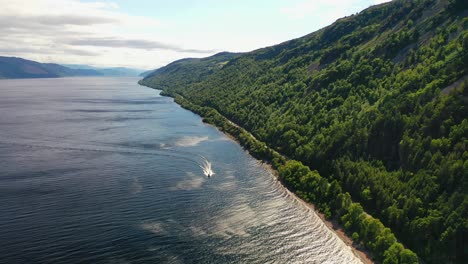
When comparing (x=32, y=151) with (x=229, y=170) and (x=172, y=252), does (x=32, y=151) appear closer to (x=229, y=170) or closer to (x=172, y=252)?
(x=229, y=170)

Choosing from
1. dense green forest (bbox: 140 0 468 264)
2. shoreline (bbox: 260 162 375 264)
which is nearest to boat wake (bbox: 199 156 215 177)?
dense green forest (bbox: 140 0 468 264)

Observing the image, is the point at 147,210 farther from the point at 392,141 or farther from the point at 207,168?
the point at 392,141

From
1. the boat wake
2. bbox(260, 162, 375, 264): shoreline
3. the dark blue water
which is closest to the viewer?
A: the dark blue water

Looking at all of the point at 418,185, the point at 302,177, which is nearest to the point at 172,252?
the point at 302,177


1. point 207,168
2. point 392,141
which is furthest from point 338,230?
point 207,168

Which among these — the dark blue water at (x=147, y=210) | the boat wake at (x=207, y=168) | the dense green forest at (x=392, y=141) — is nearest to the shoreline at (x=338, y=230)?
the dark blue water at (x=147, y=210)

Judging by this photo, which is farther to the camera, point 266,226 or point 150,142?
point 150,142

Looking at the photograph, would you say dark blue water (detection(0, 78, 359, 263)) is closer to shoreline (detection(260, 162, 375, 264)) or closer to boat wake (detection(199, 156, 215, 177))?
boat wake (detection(199, 156, 215, 177))
